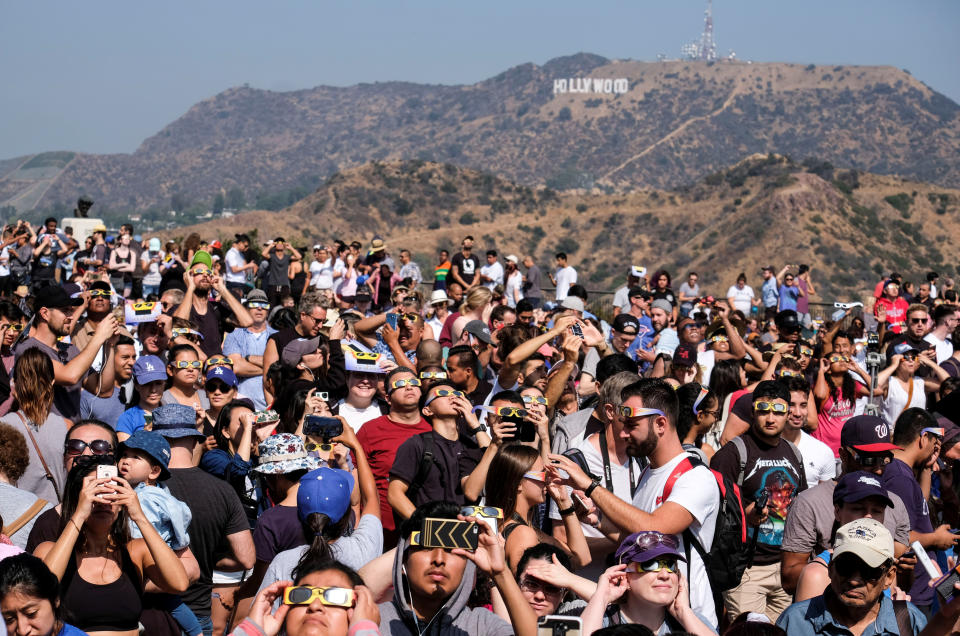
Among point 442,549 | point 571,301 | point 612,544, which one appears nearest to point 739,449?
point 612,544

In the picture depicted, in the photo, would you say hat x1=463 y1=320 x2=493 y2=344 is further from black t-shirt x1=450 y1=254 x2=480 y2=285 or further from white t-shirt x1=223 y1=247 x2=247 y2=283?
black t-shirt x1=450 y1=254 x2=480 y2=285

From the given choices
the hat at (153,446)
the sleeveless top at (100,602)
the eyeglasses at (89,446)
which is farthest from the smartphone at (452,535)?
the eyeglasses at (89,446)

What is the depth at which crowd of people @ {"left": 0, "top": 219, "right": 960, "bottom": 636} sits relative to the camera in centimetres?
372

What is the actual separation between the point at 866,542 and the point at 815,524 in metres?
1.38

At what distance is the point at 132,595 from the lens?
4023 millimetres

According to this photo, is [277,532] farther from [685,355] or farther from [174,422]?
[685,355]

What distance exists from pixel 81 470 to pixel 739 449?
12.1ft

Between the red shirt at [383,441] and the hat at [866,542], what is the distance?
267 cm

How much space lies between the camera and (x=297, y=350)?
7531 millimetres

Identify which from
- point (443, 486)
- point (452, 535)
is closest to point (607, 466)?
point (443, 486)

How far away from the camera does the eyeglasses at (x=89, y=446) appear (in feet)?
15.3

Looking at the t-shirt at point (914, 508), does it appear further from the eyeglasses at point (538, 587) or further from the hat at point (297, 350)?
the hat at point (297, 350)

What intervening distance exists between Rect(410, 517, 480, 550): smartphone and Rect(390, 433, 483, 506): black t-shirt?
6.75 feet

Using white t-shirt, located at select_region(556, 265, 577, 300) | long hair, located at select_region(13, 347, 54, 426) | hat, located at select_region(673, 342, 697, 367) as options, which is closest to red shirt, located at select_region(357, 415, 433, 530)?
long hair, located at select_region(13, 347, 54, 426)
